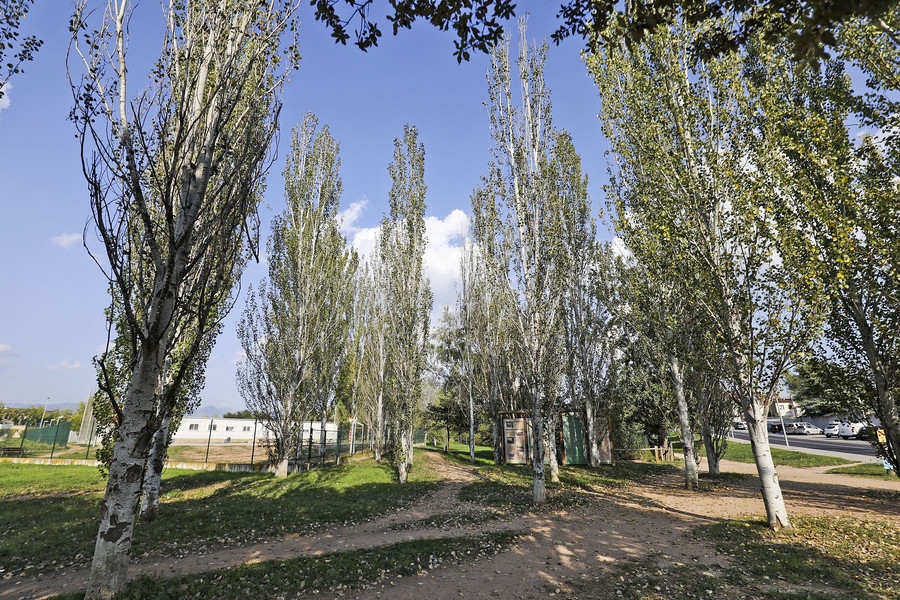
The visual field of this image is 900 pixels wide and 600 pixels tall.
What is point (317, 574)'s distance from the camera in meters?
6.01

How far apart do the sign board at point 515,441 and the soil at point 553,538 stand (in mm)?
8784

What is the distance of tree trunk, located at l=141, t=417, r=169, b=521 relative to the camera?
924cm

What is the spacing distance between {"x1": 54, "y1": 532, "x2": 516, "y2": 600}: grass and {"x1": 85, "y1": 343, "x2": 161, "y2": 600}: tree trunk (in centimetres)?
29

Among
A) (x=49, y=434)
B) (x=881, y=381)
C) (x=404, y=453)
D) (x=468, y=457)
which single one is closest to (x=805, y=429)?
(x=468, y=457)

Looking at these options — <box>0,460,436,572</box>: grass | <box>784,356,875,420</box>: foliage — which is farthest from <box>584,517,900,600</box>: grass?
<box>0,460,436,572</box>: grass

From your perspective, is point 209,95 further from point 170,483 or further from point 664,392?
point 664,392

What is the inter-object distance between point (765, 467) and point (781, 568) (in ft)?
9.47

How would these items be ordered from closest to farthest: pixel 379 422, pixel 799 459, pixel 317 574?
pixel 317 574, pixel 379 422, pixel 799 459

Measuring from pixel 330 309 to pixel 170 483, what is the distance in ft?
30.4

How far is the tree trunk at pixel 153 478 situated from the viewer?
30.3 feet

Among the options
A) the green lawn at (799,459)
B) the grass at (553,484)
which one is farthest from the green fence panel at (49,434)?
the green lawn at (799,459)

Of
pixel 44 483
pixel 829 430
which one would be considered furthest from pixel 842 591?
pixel 829 430

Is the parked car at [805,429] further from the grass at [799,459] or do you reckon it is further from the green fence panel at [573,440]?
the green fence panel at [573,440]

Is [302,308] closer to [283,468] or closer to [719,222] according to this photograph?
[283,468]
